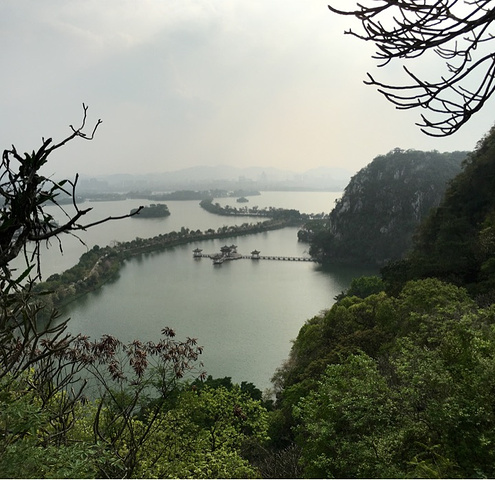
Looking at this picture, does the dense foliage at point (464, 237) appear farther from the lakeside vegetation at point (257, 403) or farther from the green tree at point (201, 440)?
the green tree at point (201, 440)

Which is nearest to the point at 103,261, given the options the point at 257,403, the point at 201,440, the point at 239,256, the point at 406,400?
the point at 239,256

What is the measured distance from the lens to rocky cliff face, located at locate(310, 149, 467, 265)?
1061 inches

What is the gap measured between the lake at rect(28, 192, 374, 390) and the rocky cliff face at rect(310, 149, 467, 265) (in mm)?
3205

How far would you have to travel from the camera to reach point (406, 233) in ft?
92.4

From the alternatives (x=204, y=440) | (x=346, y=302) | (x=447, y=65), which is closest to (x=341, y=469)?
(x=204, y=440)

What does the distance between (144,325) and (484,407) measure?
1153 cm

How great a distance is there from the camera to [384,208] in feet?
100

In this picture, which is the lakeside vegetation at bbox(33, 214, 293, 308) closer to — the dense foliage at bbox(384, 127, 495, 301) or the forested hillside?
the forested hillside

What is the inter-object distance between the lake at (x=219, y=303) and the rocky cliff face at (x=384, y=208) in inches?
126

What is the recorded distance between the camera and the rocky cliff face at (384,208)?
27.0m

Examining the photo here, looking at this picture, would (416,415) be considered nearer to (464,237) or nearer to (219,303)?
(464,237)

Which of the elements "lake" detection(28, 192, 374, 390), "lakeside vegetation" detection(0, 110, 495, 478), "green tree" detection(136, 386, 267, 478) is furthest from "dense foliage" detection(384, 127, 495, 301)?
"lake" detection(28, 192, 374, 390)

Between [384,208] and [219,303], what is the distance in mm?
20347

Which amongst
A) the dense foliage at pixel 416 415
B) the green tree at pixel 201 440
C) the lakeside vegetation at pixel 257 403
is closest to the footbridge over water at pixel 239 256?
the lakeside vegetation at pixel 257 403
